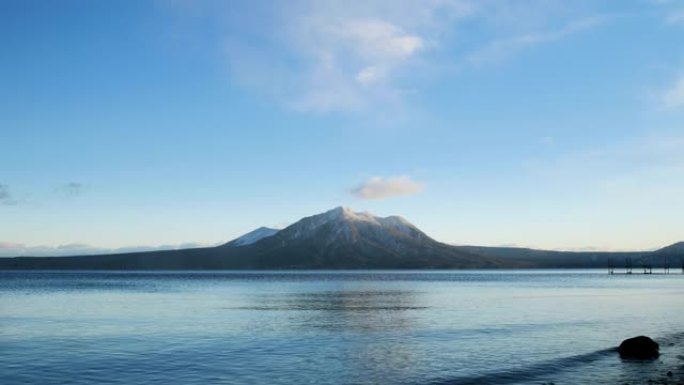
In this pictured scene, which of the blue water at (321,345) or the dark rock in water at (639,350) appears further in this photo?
the dark rock in water at (639,350)

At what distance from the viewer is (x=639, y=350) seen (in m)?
41.0

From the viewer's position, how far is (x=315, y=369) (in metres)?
37.1

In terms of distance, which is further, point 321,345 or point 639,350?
point 321,345

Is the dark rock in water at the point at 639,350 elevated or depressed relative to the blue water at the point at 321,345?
elevated

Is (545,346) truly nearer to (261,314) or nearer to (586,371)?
(586,371)

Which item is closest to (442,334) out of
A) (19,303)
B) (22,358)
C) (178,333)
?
(178,333)

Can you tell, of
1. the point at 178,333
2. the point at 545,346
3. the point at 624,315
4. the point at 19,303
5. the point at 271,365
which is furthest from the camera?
the point at 19,303

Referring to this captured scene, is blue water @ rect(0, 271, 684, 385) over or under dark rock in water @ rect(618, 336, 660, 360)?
under

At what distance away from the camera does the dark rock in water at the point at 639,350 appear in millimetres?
40625

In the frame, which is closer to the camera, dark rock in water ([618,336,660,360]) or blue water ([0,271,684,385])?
blue water ([0,271,684,385])

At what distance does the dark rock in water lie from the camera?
4062cm

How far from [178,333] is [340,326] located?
15.9m

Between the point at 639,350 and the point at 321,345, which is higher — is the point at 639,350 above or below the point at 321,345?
above

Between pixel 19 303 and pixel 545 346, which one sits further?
pixel 19 303
